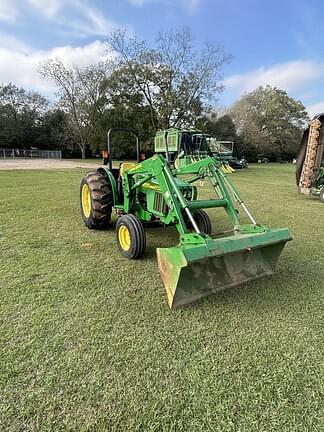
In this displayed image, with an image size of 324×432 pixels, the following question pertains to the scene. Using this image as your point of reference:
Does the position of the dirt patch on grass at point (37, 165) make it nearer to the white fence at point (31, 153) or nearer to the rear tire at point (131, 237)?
the white fence at point (31, 153)

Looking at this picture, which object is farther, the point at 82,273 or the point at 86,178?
the point at 86,178

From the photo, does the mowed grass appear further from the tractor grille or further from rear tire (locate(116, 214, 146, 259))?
the tractor grille

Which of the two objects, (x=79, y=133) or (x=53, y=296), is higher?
(x=79, y=133)

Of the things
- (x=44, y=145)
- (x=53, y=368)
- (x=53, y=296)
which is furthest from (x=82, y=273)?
(x=44, y=145)

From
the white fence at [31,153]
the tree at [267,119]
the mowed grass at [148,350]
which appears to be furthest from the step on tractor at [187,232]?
the white fence at [31,153]

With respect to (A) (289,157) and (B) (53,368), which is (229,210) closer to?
(B) (53,368)

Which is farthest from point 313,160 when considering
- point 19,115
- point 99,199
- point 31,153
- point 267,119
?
point 19,115

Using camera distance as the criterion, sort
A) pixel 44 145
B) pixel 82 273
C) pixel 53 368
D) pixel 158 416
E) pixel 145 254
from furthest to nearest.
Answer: pixel 44 145, pixel 145 254, pixel 82 273, pixel 53 368, pixel 158 416

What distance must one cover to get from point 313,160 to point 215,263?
7.53 meters

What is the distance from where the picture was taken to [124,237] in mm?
3699

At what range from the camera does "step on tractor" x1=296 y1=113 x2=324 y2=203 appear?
27.2ft

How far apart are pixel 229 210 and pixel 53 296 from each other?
2138 mm

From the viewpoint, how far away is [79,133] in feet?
112

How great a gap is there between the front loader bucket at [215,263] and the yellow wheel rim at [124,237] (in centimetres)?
127
